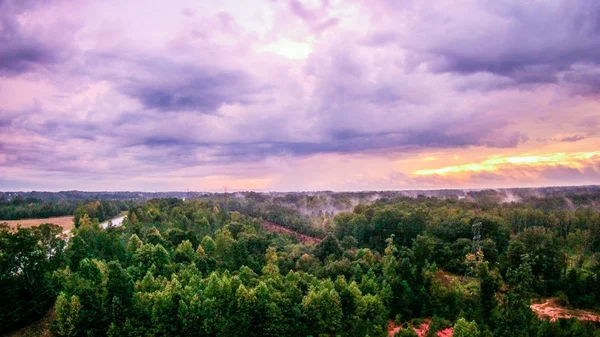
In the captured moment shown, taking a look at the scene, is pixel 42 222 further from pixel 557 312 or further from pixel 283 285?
pixel 557 312

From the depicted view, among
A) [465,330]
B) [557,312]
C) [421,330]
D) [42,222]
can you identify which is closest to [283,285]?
[421,330]

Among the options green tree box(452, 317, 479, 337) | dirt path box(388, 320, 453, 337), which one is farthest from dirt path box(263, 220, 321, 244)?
green tree box(452, 317, 479, 337)

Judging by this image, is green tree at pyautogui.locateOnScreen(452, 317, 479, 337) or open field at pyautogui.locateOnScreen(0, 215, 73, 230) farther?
open field at pyautogui.locateOnScreen(0, 215, 73, 230)

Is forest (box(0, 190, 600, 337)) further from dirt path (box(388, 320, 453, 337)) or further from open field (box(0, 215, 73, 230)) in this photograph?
open field (box(0, 215, 73, 230))

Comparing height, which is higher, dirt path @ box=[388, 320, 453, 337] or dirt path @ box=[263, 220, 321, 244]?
dirt path @ box=[263, 220, 321, 244]

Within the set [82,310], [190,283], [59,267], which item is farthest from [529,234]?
[59,267]

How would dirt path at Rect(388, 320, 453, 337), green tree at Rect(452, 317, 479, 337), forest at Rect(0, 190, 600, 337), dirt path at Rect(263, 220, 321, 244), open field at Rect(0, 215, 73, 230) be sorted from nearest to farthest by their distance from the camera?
green tree at Rect(452, 317, 479, 337) < forest at Rect(0, 190, 600, 337) < dirt path at Rect(388, 320, 453, 337) < dirt path at Rect(263, 220, 321, 244) < open field at Rect(0, 215, 73, 230)
